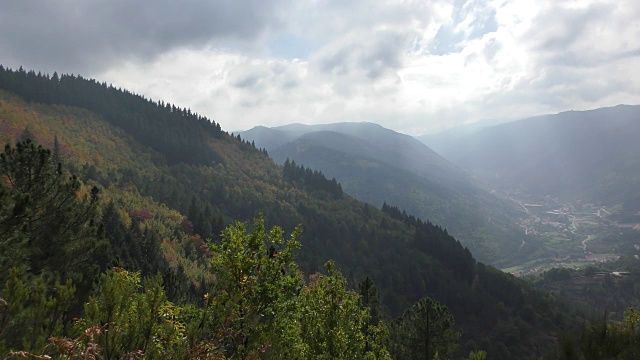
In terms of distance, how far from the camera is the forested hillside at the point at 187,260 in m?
8.80

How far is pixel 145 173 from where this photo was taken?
158 m

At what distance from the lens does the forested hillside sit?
28.9 feet

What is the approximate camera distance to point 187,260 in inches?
3194

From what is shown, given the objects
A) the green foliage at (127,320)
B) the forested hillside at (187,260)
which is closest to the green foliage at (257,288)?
the forested hillside at (187,260)

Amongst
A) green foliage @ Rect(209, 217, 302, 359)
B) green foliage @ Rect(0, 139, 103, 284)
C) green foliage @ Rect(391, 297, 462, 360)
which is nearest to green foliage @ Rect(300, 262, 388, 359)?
green foliage @ Rect(209, 217, 302, 359)

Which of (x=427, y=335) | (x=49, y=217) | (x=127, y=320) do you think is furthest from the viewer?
(x=427, y=335)

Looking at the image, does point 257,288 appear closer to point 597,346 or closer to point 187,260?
point 597,346

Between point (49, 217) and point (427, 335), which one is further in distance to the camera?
point (427, 335)

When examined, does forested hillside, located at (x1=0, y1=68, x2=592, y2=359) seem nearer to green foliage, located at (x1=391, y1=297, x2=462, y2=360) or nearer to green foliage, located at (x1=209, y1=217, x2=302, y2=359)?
green foliage, located at (x1=209, y1=217, x2=302, y2=359)

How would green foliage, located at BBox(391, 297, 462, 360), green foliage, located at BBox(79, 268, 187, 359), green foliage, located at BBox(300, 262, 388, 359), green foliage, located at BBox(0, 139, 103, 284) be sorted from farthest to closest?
green foliage, located at BBox(391, 297, 462, 360) → green foliage, located at BBox(0, 139, 103, 284) → green foliage, located at BBox(300, 262, 388, 359) → green foliage, located at BBox(79, 268, 187, 359)

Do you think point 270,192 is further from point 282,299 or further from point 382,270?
point 282,299

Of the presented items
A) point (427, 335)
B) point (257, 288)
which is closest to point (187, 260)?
point (427, 335)

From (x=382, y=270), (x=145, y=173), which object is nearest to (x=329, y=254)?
(x=382, y=270)

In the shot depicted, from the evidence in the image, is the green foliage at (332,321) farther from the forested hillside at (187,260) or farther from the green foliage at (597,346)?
the green foliage at (597,346)
